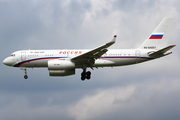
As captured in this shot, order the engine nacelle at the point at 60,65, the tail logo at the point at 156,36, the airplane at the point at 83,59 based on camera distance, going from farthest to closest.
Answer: the tail logo at the point at 156,36
the airplane at the point at 83,59
the engine nacelle at the point at 60,65

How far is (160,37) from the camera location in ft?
118

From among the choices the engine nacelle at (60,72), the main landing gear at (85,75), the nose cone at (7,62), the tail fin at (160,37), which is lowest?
the main landing gear at (85,75)

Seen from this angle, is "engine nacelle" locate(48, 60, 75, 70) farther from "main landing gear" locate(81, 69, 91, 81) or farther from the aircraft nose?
the aircraft nose

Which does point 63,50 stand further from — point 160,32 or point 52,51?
point 160,32

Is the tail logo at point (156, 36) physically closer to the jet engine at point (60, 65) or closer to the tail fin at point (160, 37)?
the tail fin at point (160, 37)

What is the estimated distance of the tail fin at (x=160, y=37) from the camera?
117 feet

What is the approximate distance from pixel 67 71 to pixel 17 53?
24.4 ft

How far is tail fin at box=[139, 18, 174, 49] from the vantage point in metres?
35.5

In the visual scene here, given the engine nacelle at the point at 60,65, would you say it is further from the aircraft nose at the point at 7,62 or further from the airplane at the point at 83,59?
the aircraft nose at the point at 7,62

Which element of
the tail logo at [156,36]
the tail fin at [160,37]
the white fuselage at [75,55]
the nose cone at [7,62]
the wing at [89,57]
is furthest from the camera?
the tail logo at [156,36]

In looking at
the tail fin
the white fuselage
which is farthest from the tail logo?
the white fuselage

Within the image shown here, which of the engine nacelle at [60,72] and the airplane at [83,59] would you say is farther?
the airplane at [83,59]

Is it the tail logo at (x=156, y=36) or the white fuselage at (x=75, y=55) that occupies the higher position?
the tail logo at (x=156, y=36)

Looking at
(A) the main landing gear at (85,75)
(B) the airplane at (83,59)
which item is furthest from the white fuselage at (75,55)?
(A) the main landing gear at (85,75)
